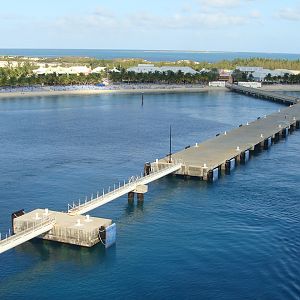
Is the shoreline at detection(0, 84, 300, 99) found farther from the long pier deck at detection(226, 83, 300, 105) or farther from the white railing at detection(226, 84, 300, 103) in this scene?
the long pier deck at detection(226, 83, 300, 105)

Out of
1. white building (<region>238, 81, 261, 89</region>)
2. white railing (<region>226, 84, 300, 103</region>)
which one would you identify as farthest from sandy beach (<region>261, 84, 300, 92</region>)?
white railing (<region>226, 84, 300, 103</region>)

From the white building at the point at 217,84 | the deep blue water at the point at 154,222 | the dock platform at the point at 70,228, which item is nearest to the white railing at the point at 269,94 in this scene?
the white building at the point at 217,84

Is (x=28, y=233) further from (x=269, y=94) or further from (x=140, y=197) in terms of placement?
(x=269, y=94)

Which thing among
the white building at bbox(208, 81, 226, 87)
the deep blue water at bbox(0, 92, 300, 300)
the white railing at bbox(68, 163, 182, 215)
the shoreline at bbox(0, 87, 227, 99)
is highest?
the white building at bbox(208, 81, 226, 87)

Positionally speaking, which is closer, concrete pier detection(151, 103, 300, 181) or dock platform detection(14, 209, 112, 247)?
dock platform detection(14, 209, 112, 247)

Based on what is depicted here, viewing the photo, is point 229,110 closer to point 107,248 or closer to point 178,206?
point 178,206

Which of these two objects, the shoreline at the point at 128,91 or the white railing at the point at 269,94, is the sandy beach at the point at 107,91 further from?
the white railing at the point at 269,94
